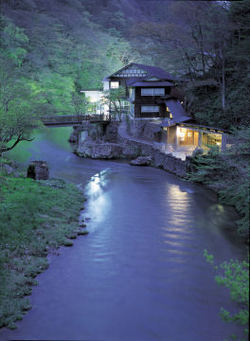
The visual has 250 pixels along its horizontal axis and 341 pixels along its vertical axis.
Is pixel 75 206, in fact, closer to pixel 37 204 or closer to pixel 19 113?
pixel 37 204

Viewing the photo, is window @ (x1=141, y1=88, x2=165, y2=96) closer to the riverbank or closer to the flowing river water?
the flowing river water

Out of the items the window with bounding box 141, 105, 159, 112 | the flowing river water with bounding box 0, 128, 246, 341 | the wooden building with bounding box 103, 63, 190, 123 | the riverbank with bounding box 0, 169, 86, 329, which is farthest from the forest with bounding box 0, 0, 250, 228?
the riverbank with bounding box 0, 169, 86, 329

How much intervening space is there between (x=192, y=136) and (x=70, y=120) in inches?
510

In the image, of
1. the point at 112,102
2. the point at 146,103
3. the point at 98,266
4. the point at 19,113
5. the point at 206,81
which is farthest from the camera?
the point at 112,102

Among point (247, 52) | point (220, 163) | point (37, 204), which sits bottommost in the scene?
point (37, 204)

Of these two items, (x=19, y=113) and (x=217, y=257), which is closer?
(x=217, y=257)

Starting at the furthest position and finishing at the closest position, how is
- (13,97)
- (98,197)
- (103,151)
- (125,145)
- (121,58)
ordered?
(121,58), (125,145), (103,151), (13,97), (98,197)

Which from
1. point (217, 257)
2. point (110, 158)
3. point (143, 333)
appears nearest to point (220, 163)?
point (217, 257)

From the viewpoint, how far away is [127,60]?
5603 cm

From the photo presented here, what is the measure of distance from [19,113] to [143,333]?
17.0 m

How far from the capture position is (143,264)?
495 inches

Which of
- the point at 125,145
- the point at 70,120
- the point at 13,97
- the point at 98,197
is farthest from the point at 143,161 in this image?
the point at 13,97

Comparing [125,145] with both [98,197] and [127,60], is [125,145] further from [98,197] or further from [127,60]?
[127,60]

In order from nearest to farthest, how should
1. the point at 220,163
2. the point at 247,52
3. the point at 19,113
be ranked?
the point at 220,163 → the point at 19,113 → the point at 247,52
